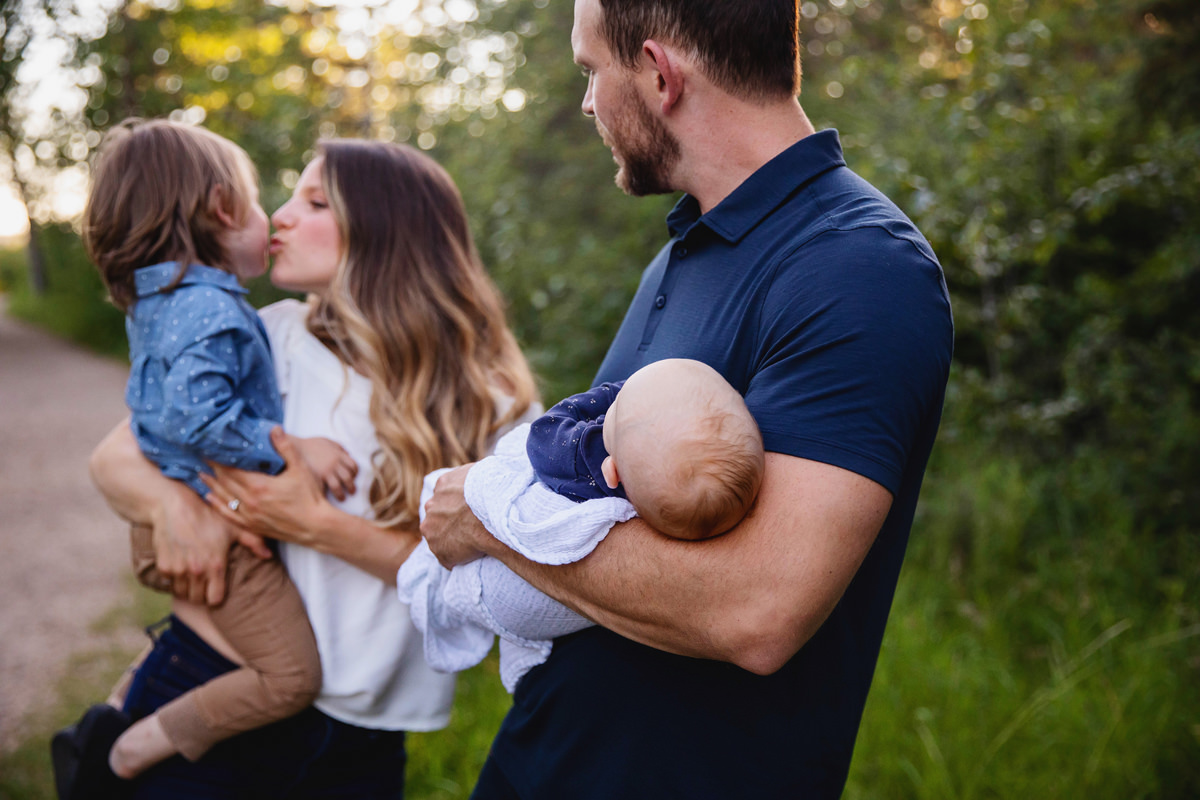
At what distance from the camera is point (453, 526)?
59.6 inches

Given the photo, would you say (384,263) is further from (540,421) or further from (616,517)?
(616,517)

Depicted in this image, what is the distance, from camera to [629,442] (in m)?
1.29

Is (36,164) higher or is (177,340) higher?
(177,340)

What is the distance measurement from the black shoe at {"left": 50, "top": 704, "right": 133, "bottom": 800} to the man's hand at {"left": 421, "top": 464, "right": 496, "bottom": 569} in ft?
3.53

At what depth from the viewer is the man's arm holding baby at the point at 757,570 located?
115 cm

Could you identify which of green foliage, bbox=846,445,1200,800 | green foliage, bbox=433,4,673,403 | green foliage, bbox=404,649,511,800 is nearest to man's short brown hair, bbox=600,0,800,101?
green foliage, bbox=846,445,1200,800

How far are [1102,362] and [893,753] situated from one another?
9.64 ft

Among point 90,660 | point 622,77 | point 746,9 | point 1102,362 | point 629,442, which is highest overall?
point 746,9

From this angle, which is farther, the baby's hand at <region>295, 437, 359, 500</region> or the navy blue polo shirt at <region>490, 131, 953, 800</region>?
the baby's hand at <region>295, 437, 359, 500</region>

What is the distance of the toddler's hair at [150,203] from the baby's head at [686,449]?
1.38 m

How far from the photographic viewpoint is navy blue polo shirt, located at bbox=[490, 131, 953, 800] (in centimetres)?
117

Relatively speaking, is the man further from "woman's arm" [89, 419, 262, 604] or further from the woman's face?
the woman's face

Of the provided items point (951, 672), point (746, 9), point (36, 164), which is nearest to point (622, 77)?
point (746, 9)

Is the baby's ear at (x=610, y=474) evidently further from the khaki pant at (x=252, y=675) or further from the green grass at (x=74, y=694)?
the green grass at (x=74, y=694)
